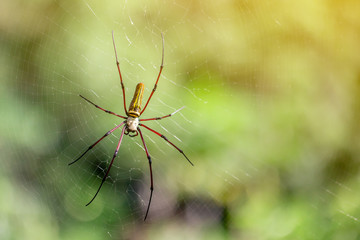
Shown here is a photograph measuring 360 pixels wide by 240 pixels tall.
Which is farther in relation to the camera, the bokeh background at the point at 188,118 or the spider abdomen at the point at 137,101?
the bokeh background at the point at 188,118

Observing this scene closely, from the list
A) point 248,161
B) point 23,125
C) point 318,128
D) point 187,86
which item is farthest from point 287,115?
point 23,125

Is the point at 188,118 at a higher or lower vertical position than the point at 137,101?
lower

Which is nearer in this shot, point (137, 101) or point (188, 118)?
point (137, 101)

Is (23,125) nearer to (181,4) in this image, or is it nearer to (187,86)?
(187,86)

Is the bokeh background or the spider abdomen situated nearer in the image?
the spider abdomen
